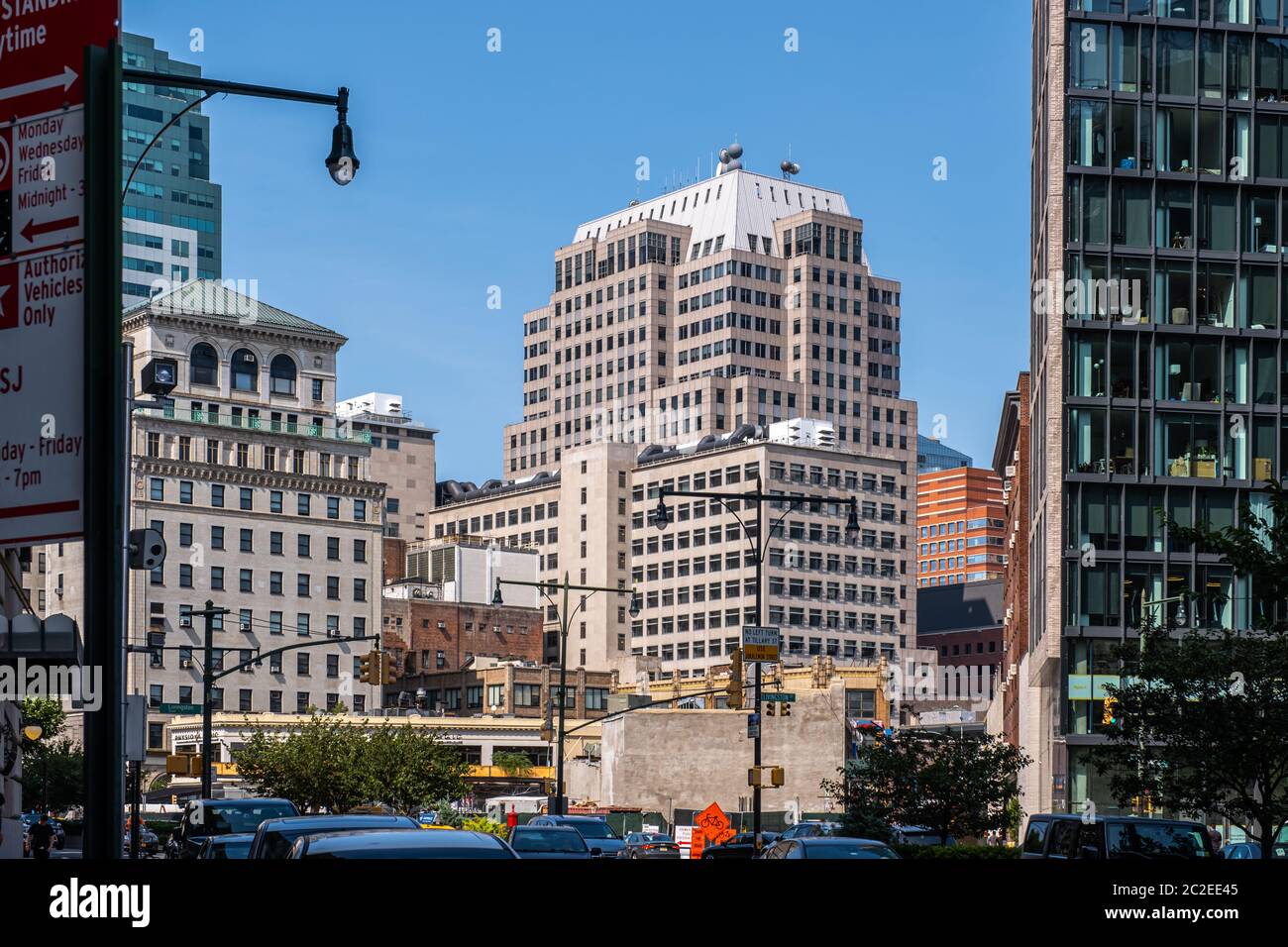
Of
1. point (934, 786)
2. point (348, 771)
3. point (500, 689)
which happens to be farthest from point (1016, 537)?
point (934, 786)

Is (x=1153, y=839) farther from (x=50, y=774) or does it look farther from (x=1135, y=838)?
(x=50, y=774)

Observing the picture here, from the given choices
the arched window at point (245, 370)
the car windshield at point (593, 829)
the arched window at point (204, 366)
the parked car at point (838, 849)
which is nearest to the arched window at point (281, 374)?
the arched window at point (245, 370)

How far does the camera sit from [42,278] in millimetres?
11312

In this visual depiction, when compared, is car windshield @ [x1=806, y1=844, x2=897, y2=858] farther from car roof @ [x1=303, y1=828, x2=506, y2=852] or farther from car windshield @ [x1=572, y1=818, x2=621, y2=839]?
car windshield @ [x1=572, y1=818, x2=621, y2=839]

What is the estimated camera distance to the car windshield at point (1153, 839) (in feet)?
95.8

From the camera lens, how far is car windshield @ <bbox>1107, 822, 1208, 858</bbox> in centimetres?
2919

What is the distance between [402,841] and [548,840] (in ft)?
69.6

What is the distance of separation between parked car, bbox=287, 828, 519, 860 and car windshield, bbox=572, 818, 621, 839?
30.9 m

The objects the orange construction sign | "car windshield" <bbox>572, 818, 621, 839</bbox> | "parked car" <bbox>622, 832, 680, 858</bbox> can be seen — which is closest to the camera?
"car windshield" <bbox>572, 818, 621, 839</bbox>

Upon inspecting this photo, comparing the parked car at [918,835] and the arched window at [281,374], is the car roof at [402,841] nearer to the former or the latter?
the parked car at [918,835]

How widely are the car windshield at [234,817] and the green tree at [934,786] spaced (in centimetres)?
2402

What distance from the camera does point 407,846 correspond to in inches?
519

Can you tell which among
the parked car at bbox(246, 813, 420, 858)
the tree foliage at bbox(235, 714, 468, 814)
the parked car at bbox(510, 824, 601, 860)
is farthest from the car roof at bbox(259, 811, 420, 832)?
the tree foliage at bbox(235, 714, 468, 814)
